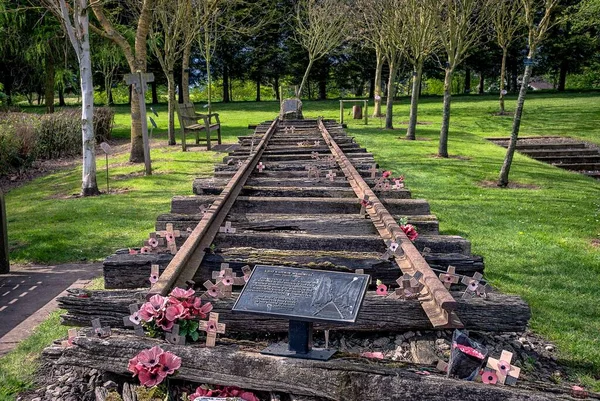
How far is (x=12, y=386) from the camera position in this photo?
3.52 m

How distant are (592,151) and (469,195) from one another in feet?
33.6

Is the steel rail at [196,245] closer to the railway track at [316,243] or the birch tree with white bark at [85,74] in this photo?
the railway track at [316,243]

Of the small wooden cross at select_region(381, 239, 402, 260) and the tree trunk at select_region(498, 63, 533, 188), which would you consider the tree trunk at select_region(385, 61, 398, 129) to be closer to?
the tree trunk at select_region(498, 63, 533, 188)

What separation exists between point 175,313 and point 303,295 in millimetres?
640

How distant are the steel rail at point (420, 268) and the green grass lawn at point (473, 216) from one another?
1085mm

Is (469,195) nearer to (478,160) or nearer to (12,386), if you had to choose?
(478,160)

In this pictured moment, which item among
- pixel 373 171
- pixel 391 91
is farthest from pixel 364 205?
pixel 391 91

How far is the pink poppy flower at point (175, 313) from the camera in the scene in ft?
9.50

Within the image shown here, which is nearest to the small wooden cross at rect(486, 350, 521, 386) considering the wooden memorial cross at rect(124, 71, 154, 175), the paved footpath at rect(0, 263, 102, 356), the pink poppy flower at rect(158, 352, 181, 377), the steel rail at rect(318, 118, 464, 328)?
the steel rail at rect(318, 118, 464, 328)

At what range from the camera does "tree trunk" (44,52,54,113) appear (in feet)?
89.6

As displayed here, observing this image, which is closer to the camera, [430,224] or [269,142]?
[430,224]

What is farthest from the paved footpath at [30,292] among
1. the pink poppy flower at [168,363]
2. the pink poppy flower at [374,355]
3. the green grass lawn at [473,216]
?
the pink poppy flower at [374,355]

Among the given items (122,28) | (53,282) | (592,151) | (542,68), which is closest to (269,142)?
(53,282)

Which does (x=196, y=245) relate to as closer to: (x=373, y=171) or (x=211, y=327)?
(x=211, y=327)
